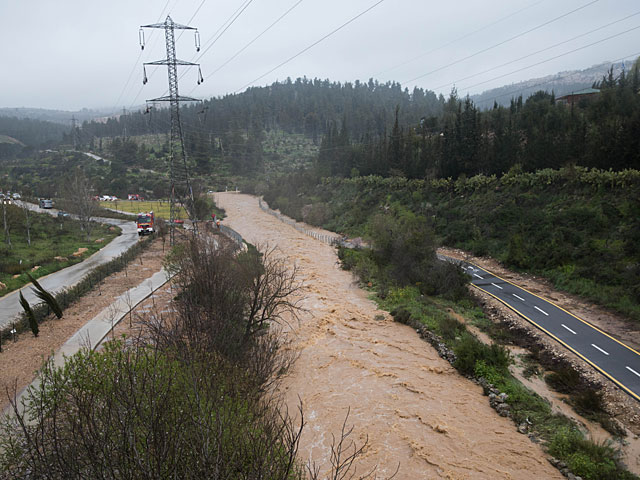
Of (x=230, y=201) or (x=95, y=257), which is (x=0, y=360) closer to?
(x=95, y=257)

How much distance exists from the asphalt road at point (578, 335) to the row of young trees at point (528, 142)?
16937 mm

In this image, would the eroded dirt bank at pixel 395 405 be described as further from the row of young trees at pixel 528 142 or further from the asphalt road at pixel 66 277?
the row of young trees at pixel 528 142

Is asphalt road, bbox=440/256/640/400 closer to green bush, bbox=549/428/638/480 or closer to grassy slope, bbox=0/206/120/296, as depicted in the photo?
green bush, bbox=549/428/638/480

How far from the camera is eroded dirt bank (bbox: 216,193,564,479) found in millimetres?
11398

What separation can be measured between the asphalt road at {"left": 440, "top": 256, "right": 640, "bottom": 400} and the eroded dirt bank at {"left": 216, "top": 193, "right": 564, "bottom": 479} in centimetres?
530

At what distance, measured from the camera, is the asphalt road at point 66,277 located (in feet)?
65.5

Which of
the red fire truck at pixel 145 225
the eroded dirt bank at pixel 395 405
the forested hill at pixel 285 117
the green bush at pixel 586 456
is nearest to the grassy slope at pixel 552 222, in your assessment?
the green bush at pixel 586 456

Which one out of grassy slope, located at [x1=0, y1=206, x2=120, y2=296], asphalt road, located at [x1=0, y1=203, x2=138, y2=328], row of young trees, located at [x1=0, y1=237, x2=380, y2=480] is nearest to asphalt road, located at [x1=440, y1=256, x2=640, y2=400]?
row of young trees, located at [x1=0, y1=237, x2=380, y2=480]

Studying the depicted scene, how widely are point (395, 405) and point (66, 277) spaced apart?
2432 cm

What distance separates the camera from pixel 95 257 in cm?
3397

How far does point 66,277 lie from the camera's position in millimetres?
27219

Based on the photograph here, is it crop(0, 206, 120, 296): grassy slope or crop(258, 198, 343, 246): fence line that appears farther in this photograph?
crop(258, 198, 343, 246): fence line

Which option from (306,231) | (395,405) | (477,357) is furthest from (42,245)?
(477,357)

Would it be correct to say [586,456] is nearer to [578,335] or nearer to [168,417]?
[578,335]
